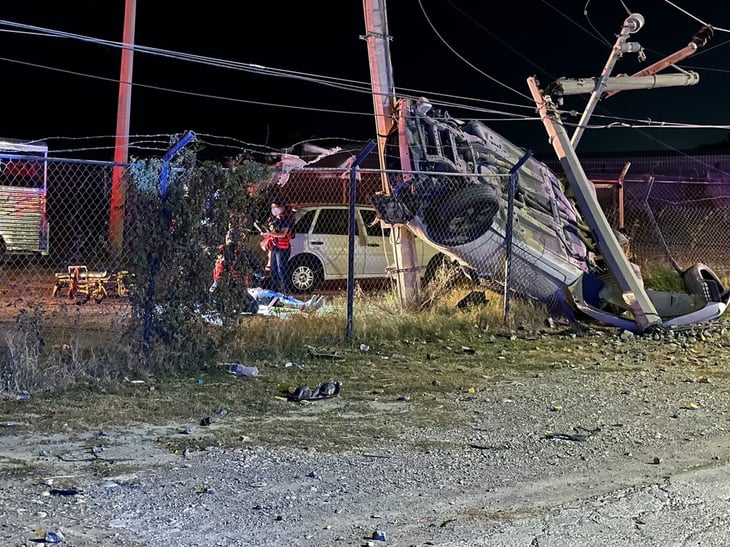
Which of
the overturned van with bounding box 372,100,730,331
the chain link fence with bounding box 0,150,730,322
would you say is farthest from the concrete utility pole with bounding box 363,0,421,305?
the overturned van with bounding box 372,100,730,331

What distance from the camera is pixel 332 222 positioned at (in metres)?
14.6

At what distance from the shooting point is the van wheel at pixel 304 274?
14.2 metres

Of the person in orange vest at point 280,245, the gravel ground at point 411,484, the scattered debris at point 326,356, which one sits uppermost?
the person in orange vest at point 280,245

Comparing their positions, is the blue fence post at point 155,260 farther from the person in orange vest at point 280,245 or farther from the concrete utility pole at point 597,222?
the concrete utility pole at point 597,222

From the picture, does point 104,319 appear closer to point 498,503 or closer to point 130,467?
point 130,467

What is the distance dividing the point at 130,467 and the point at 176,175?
3.62 m

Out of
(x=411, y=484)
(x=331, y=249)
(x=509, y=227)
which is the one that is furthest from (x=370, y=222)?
(x=411, y=484)

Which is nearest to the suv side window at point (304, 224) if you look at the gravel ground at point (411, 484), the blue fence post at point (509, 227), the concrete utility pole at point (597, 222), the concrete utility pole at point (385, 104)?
the concrete utility pole at point (385, 104)

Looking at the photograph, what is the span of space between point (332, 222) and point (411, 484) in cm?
971

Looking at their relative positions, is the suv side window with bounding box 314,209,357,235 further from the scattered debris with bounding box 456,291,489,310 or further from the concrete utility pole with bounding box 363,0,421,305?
the scattered debris with bounding box 456,291,489,310

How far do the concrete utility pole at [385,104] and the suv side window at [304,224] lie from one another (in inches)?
102

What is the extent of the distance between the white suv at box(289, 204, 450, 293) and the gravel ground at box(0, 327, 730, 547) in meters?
7.12

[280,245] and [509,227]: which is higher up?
[509,227]

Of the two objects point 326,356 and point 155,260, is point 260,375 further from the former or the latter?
point 155,260
